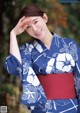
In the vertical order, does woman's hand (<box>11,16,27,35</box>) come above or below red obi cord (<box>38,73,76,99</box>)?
above

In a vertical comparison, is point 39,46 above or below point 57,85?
above

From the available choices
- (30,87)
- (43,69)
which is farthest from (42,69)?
(30,87)

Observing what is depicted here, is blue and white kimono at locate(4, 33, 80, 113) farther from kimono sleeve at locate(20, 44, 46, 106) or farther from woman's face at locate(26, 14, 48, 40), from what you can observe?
woman's face at locate(26, 14, 48, 40)

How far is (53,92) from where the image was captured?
3.24 metres

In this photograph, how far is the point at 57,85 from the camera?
3.25 m

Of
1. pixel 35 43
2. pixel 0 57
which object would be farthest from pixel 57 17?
pixel 35 43

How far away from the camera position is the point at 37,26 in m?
3.22

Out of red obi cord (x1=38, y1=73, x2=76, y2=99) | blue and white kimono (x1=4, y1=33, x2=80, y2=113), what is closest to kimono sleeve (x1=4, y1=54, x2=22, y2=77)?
blue and white kimono (x1=4, y1=33, x2=80, y2=113)

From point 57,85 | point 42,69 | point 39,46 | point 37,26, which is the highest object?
point 37,26

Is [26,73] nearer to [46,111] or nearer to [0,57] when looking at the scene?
[46,111]

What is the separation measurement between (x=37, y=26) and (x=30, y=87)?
0.44 metres

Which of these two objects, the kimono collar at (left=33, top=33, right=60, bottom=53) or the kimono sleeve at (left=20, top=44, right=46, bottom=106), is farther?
the kimono collar at (left=33, top=33, right=60, bottom=53)

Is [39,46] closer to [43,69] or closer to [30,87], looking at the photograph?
[43,69]

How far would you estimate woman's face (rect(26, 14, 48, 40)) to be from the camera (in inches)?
126
